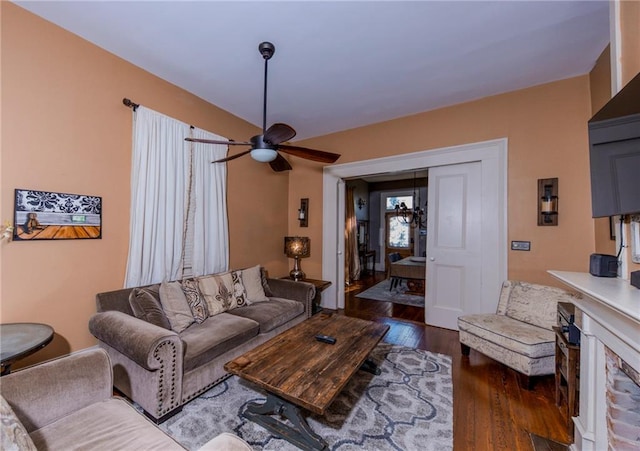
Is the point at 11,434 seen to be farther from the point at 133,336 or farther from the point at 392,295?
the point at 392,295

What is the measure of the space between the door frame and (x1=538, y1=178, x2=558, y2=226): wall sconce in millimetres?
321

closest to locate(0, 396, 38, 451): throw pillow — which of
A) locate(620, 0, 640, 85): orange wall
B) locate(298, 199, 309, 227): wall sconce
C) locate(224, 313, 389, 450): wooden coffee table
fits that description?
locate(224, 313, 389, 450): wooden coffee table

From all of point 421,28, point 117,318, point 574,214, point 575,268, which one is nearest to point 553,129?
point 574,214

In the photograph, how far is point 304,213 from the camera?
4660mm

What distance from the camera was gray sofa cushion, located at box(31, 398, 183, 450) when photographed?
1.09 meters

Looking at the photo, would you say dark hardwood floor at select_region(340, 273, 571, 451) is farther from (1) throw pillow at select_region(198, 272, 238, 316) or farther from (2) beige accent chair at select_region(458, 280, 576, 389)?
(1) throw pillow at select_region(198, 272, 238, 316)

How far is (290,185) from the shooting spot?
487 cm

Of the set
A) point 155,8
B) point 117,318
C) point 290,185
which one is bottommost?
point 117,318

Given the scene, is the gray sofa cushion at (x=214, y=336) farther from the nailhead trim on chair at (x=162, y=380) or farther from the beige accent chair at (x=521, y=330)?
the beige accent chair at (x=521, y=330)

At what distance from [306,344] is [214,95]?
9.99ft

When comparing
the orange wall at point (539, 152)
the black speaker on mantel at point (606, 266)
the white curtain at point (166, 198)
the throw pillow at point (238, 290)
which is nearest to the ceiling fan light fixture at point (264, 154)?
the white curtain at point (166, 198)

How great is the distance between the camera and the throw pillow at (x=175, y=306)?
234 centimetres

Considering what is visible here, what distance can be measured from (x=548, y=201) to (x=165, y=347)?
3.84 metres

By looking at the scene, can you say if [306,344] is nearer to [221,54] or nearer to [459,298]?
[459,298]
